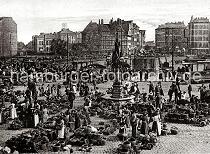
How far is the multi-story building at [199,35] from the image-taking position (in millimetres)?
111562

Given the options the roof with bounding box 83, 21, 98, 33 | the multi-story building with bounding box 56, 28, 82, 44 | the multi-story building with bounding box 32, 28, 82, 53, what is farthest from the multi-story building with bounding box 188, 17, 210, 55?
the multi-story building with bounding box 32, 28, 82, 53

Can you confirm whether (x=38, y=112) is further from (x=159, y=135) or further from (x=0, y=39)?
(x=0, y=39)

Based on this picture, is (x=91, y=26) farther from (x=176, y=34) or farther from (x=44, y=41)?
(x=176, y=34)

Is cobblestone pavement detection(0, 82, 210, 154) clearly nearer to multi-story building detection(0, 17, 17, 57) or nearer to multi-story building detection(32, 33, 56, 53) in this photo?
multi-story building detection(0, 17, 17, 57)

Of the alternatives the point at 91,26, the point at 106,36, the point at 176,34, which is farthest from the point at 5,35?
the point at 176,34

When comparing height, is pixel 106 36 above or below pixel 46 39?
below

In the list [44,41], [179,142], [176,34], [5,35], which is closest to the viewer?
[179,142]

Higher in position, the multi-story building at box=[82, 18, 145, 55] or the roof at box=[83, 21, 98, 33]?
the roof at box=[83, 21, 98, 33]

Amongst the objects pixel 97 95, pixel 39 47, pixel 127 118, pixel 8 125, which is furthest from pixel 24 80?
pixel 39 47

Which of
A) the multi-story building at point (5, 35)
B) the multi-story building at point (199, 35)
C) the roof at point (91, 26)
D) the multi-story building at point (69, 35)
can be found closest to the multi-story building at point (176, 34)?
the multi-story building at point (199, 35)

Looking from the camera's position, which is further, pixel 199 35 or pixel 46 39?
pixel 46 39

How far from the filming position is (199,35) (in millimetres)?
112938

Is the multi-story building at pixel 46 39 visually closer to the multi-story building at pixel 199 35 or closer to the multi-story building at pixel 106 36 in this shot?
the multi-story building at pixel 106 36

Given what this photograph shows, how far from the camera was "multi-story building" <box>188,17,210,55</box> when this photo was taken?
366ft
